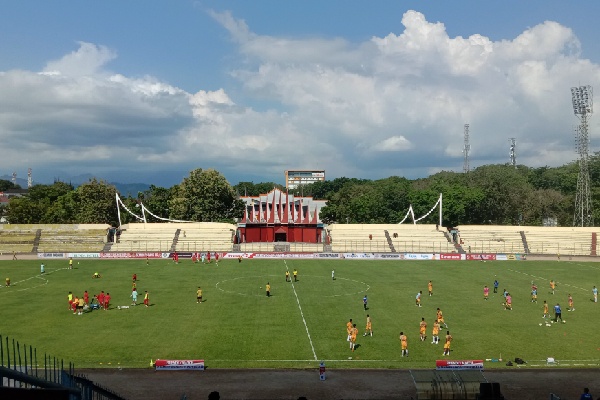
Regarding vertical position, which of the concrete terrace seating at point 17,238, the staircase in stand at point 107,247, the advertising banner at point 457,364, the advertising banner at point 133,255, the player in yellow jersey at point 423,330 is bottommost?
the advertising banner at point 457,364

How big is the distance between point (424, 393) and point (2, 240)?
3153 inches

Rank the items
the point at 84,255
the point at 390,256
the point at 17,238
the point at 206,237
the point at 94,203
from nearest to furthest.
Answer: the point at 84,255 < the point at 390,256 < the point at 17,238 < the point at 206,237 < the point at 94,203

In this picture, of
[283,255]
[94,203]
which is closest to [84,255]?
[283,255]

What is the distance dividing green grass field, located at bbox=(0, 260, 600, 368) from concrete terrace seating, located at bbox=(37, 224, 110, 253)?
16.0 meters

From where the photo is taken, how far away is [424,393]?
1597 centimetres

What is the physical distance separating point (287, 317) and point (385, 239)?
2000 inches

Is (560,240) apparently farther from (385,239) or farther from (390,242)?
(385,239)

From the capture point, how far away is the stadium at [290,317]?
22.9 metres

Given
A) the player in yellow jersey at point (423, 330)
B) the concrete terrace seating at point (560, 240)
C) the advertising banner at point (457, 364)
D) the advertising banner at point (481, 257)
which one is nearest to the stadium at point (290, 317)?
the advertising banner at point (457, 364)

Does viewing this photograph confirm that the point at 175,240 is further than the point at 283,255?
Yes

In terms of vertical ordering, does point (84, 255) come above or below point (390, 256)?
above

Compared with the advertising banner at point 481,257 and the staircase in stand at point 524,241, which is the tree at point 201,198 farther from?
the staircase in stand at point 524,241

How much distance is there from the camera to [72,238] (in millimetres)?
80125

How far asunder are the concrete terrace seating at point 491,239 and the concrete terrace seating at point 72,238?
57725 millimetres
